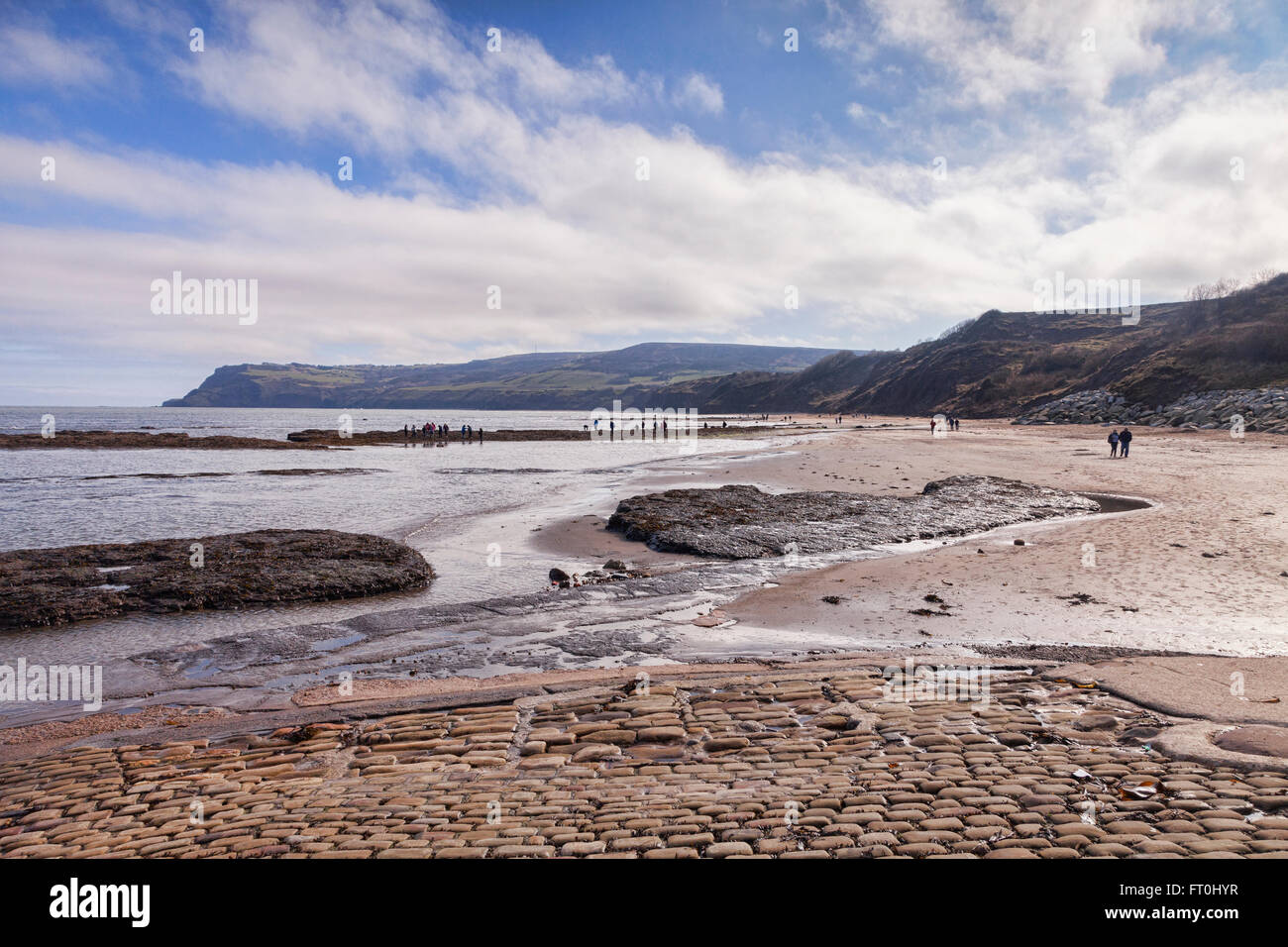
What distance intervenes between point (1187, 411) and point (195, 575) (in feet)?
217

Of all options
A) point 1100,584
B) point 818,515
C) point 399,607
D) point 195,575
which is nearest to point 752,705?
point 399,607

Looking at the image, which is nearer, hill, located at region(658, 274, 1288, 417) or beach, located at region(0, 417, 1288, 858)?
beach, located at region(0, 417, 1288, 858)

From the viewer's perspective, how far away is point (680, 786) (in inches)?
217

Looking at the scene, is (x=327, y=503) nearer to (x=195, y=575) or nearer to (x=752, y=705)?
(x=195, y=575)

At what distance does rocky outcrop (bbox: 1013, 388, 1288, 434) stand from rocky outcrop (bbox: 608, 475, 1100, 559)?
106 feet

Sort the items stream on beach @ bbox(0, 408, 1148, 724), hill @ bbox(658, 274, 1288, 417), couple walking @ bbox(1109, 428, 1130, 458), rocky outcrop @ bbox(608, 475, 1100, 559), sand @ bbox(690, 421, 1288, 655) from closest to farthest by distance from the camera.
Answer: stream on beach @ bbox(0, 408, 1148, 724)
sand @ bbox(690, 421, 1288, 655)
rocky outcrop @ bbox(608, 475, 1100, 559)
couple walking @ bbox(1109, 428, 1130, 458)
hill @ bbox(658, 274, 1288, 417)

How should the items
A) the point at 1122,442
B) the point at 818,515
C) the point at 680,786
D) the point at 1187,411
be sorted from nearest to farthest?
1. the point at 680,786
2. the point at 818,515
3. the point at 1122,442
4. the point at 1187,411

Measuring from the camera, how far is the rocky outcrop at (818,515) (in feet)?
58.2

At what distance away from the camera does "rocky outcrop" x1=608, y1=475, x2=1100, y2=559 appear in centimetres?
1775

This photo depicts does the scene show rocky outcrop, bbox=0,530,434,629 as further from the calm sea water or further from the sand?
the sand

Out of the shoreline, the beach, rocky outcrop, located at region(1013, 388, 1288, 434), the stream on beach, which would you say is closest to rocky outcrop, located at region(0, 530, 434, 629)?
the stream on beach
